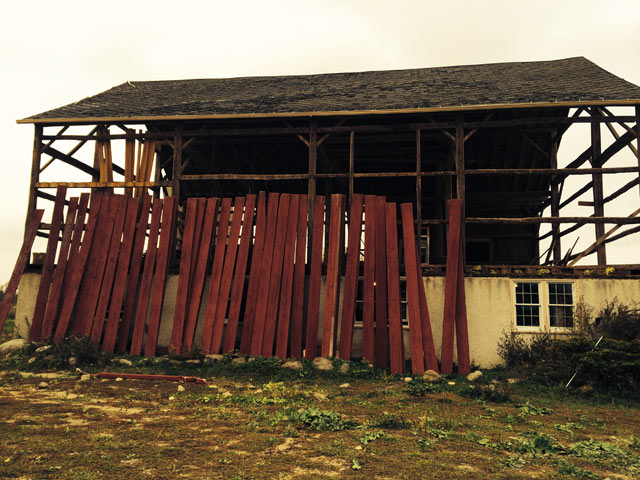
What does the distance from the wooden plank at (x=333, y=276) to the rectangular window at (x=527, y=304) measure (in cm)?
471

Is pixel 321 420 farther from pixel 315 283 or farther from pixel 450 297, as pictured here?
pixel 450 297

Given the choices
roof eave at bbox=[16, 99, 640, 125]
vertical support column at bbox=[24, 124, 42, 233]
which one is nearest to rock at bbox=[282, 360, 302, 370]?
roof eave at bbox=[16, 99, 640, 125]

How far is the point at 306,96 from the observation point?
1630cm

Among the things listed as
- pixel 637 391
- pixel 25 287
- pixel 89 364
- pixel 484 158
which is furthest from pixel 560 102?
pixel 25 287

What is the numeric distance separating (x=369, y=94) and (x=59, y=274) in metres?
10.8

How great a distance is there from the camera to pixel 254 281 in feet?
40.9

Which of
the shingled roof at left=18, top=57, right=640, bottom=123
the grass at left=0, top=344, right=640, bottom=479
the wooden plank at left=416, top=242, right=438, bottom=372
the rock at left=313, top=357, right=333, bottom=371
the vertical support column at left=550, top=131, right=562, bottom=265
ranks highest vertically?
the shingled roof at left=18, top=57, right=640, bottom=123

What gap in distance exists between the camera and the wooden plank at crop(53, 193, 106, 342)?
12.9m

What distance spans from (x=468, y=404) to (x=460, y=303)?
140 inches

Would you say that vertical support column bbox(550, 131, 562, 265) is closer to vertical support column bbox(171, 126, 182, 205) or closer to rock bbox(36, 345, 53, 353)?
vertical support column bbox(171, 126, 182, 205)

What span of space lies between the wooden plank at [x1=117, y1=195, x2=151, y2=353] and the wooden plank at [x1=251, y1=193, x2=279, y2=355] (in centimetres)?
350

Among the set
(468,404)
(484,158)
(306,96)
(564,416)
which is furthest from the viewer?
(484,158)

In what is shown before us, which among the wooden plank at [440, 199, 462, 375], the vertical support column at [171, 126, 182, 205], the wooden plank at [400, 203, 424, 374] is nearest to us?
the wooden plank at [400, 203, 424, 374]

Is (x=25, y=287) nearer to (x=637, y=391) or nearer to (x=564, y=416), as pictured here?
(x=564, y=416)
